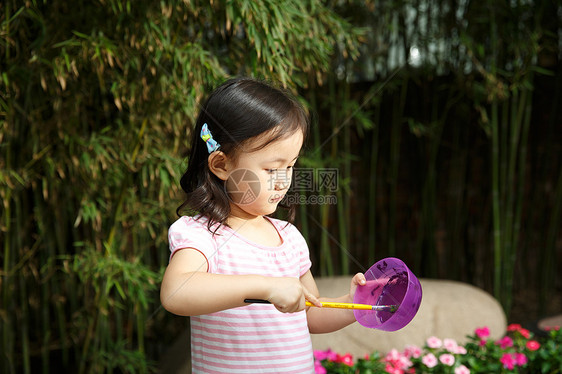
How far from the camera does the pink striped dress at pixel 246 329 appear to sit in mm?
944

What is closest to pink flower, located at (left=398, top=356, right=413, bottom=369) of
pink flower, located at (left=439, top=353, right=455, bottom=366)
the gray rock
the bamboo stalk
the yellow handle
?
pink flower, located at (left=439, top=353, right=455, bottom=366)

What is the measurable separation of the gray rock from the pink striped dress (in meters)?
1.22

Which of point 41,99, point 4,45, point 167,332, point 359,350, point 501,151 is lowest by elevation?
point 167,332

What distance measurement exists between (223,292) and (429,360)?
1.19m

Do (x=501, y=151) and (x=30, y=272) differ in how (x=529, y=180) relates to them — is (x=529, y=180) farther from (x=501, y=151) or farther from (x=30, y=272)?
(x=30, y=272)

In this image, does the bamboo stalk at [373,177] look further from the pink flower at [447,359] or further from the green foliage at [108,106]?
the pink flower at [447,359]

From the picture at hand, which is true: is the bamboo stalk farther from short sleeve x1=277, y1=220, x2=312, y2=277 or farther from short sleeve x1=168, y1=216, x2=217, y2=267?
short sleeve x1=168, y1=216, x2=217, y2=267

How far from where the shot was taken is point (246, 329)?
3.17ft

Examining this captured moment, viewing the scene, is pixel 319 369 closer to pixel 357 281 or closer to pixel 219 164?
pixel 357 281

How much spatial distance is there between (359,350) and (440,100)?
1.55 m

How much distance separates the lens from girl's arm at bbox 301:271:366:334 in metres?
1.00

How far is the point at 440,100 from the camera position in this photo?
3.09 meters

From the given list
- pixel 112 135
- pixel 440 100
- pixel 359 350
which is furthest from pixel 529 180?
pixel 112 135

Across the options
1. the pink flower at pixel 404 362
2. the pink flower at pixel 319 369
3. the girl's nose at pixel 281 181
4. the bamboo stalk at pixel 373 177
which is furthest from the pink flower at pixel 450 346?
the bamboo stalk at pixel 373 177
